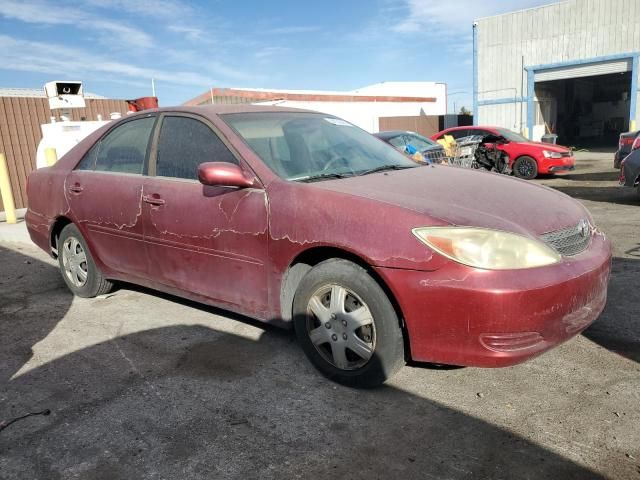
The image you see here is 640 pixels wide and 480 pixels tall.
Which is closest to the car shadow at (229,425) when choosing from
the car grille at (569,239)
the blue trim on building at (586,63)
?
the car grille at (569,239)

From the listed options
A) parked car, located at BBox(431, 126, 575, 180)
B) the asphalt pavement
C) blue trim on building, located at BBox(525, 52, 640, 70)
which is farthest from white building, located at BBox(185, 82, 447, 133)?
the asphalt pavement

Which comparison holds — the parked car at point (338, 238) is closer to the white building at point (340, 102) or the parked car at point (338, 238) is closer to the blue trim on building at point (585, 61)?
the white building at point (340, 102)

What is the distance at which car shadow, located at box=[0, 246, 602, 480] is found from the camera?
2.24 meters

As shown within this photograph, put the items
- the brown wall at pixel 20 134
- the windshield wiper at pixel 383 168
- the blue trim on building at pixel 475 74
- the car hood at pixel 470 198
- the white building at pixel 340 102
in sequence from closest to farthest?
the car hood at pixel 470 198, the windshield wiper at pixel 383 168, the brown wall at pixel 20 134, the white building at pixel 340 102, the blue trim on building at pixel 475 74

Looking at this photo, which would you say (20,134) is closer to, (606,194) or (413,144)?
(413,144)

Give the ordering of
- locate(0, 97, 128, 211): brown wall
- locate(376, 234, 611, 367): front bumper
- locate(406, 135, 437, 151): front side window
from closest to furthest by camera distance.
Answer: locate(376, 234, 611, 367): front bumper → locate(406, 135, 437, 151): front side window → locate(0, 97, 128, 211): brown wall

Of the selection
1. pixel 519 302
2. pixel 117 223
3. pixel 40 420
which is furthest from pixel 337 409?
pixel 117 223

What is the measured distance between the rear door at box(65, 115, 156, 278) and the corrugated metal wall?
2410 centimetres

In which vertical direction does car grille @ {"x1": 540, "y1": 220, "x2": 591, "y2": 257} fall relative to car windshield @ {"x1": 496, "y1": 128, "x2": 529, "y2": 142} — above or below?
below

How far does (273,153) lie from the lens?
3.33 metres

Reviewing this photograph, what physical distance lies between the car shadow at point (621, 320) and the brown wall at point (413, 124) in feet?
64.8

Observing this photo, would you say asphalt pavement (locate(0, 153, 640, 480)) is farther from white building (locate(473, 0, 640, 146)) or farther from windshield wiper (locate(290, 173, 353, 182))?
white building (locate(473, 0, 640, 146))

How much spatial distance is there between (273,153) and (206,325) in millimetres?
1431

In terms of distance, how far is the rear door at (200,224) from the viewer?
3.16 metres
